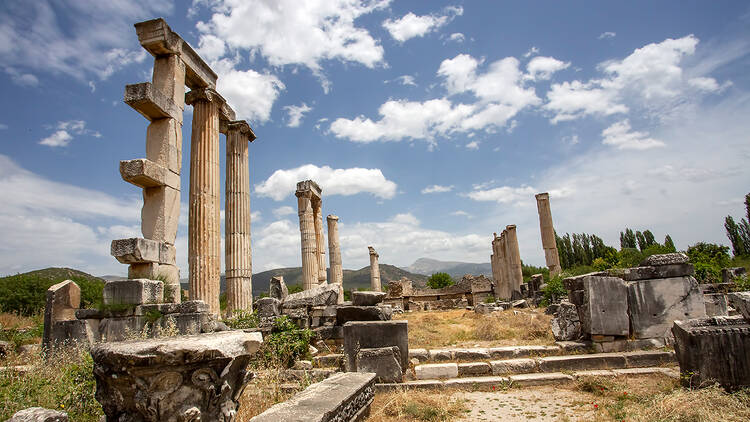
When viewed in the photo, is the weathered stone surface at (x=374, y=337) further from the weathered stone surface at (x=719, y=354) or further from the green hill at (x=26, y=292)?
the green hill at (x=26, y=292)

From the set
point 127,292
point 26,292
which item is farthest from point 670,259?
point 26,292

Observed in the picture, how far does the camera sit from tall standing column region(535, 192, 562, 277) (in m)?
24.8

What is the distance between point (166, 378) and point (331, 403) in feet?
5.73

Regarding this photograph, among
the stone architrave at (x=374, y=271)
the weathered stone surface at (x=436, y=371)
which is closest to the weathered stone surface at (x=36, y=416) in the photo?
the weathered stone surface at (x=436, y=371)

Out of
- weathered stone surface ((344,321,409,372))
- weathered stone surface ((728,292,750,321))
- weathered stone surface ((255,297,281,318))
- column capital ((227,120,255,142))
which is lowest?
weathered stone surface ((344,321,409,372))

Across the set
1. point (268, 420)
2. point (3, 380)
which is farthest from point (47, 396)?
point (268, 420)

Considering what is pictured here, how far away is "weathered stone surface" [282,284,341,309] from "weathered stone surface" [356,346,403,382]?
235 cm

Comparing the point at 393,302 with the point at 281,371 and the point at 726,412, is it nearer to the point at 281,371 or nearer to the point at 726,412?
the point at 281,371

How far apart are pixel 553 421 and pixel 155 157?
8.96 m

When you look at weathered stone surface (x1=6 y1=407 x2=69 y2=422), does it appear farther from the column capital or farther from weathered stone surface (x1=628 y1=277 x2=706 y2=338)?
the column capital

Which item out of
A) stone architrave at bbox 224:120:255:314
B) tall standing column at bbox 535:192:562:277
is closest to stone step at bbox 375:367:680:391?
stone architrave at bbox 224:120:255:314

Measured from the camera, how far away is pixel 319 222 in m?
21.6

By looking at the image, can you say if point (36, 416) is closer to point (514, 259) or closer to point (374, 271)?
point (514, 259)

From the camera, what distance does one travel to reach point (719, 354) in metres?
4.88
